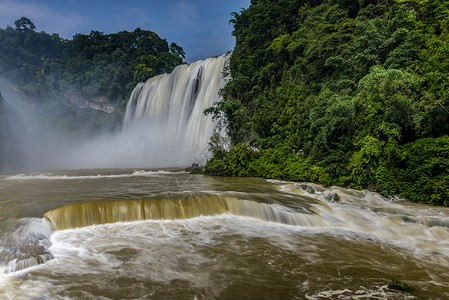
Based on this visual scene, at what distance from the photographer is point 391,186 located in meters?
8.98

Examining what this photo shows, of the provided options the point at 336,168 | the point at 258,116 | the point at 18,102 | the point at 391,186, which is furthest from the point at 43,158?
the point at 391,186

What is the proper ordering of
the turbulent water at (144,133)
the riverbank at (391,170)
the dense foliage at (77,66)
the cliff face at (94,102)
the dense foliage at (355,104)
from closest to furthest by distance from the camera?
the riverbank at (391,170), the dense foliage at (355,104), the turbulent water at (144,133), the dense foliage at (77,66), the cliff face at (94,102)

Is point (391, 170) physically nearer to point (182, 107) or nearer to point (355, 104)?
point (355, 104)

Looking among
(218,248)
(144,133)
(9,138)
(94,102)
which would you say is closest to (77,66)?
(94,102)

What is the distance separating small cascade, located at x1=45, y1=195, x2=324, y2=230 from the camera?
630cm

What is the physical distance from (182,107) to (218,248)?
24.3 meters

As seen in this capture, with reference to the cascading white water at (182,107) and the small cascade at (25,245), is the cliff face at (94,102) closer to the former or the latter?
the cascading white water at (182,107)

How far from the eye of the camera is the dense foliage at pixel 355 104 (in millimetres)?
8688

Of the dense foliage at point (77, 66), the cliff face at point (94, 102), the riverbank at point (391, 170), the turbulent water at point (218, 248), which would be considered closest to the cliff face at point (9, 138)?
the dense foliage at point (77, 66)

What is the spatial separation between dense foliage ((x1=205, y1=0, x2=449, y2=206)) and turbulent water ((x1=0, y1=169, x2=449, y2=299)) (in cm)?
178

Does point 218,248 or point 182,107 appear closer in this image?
point 218,248

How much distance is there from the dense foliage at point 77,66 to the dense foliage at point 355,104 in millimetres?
30832

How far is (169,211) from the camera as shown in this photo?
23.1 ft

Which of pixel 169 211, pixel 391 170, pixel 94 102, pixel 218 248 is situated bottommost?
pixel 218 248
